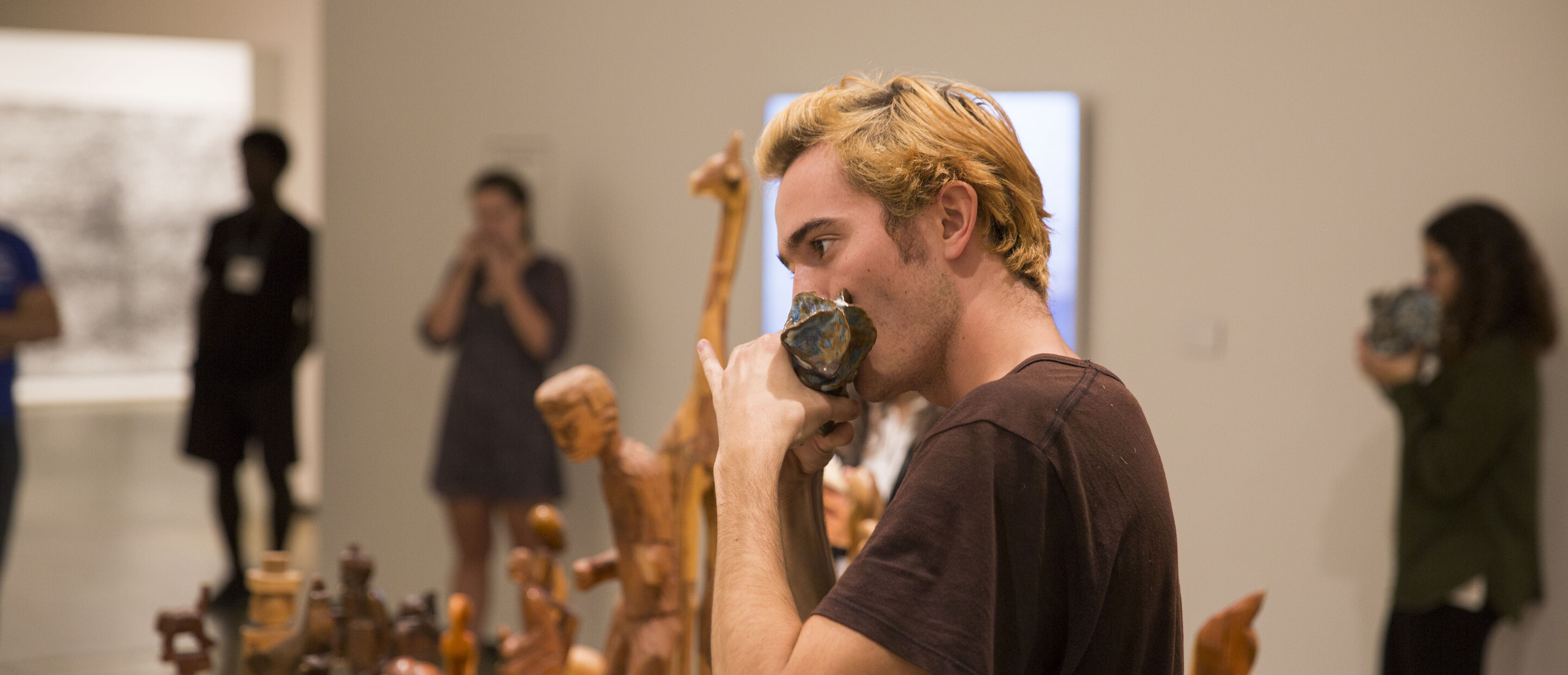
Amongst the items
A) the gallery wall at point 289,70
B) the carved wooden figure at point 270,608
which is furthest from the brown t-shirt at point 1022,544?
the gallery wall at point 289,70

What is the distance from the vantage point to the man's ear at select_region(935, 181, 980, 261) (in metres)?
1.08

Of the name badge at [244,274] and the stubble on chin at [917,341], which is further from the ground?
the stubble on chin at [917,341]

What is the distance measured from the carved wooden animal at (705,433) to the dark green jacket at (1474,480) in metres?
1.68

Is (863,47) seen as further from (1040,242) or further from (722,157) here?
(1040,242)

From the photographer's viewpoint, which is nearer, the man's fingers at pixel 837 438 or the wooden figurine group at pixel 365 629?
the man's fingers at pixel 837 438

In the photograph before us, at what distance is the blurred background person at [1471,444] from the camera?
262 centimetres

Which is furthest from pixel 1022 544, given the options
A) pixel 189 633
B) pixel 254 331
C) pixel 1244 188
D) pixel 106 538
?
pixel 106 538

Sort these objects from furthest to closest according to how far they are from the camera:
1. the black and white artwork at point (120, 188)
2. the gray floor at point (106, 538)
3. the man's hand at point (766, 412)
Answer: the black and white artwork at point (120, 188)
the gray floor at point (106, 538)
the man's hand at point (766, 412)

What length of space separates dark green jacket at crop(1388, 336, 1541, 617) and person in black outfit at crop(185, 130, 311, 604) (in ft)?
12.5

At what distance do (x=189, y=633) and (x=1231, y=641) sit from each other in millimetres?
1391

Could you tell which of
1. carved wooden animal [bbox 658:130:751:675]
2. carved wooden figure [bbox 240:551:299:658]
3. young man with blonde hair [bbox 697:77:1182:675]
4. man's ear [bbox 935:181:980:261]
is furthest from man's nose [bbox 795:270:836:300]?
carved wooden figure [bbox 240:551:299:658]

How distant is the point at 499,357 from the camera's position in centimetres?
410

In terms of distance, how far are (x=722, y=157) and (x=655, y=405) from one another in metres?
2.28

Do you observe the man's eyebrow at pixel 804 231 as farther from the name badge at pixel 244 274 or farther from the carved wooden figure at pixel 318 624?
the name badge at pixel 244 274
